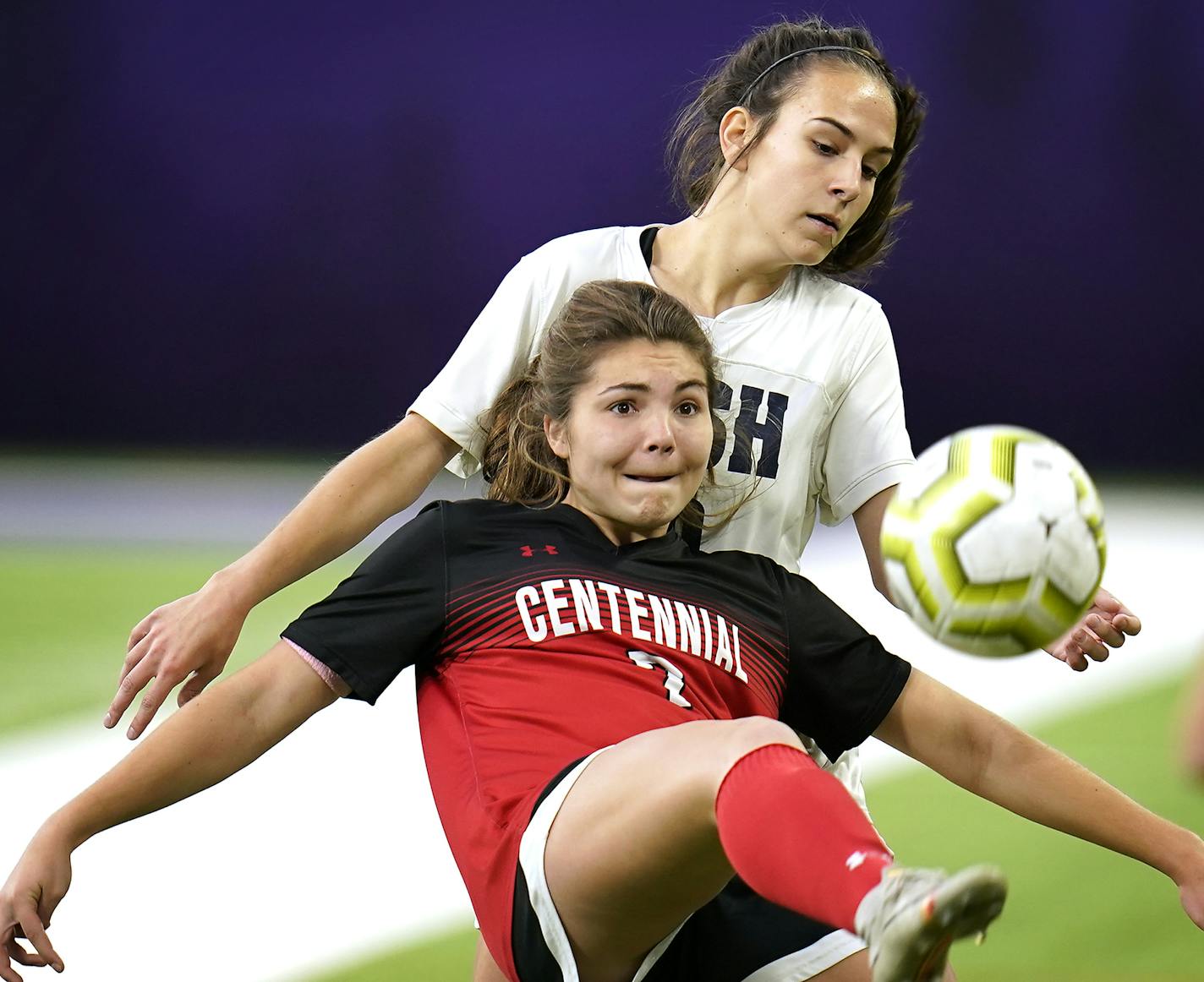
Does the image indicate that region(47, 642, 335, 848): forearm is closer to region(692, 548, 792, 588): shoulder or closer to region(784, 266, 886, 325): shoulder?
region(692, 548, 792, 588): shoulder

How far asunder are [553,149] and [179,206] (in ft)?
6.71

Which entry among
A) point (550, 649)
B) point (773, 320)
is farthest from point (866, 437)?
point (550, 649)

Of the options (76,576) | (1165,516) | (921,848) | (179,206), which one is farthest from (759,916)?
(179,206)

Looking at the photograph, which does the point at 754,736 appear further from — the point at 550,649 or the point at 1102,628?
the point at 1102,628

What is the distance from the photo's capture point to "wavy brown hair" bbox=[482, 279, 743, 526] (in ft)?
7.54

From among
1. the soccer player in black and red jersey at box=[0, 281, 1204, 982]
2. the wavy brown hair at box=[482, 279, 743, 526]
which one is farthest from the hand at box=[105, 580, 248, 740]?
the wavy brown hair at box=[482, 279, 743, 526]

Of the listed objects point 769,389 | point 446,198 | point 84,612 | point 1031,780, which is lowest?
point 84,612

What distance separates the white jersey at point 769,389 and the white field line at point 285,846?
987mm

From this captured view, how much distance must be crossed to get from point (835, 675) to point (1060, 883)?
1306 millimetres

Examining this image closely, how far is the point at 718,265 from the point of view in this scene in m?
2.58

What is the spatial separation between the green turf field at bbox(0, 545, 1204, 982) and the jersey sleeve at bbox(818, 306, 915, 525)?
32.8 inches

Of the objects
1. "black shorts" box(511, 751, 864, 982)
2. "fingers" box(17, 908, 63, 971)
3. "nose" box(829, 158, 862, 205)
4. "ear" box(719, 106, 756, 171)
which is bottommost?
"black shorts" box(511, 751, 864, 982)

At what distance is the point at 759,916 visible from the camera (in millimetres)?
2180

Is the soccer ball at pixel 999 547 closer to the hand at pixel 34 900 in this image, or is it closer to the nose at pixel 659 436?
the nose at pixel 659 436
